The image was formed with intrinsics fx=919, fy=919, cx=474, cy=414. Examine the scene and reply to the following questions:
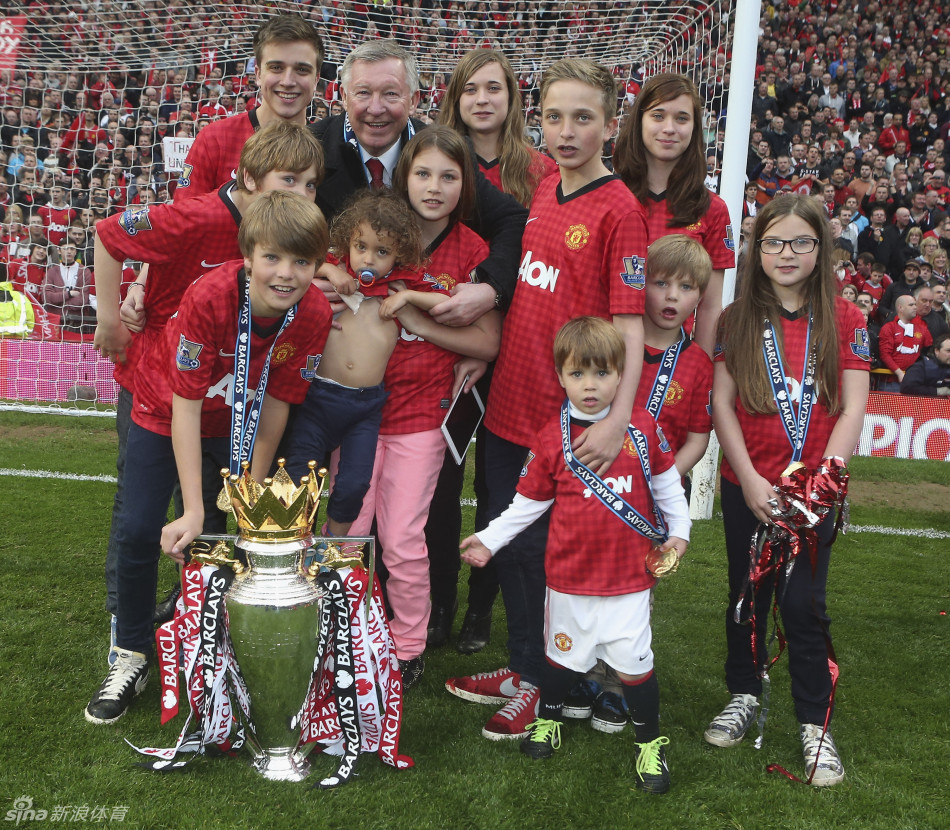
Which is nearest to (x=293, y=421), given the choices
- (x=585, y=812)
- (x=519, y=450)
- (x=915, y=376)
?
(x=519, y=450)

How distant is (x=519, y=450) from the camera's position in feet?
9.60

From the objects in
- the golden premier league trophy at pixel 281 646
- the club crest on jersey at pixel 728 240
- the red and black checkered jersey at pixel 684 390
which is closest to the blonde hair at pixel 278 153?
the golden premier league trophy at pixel 281 646

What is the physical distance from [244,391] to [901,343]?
27.4 feet

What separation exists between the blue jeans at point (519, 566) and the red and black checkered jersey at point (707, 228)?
84 cm

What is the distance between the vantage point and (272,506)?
91.9 inches

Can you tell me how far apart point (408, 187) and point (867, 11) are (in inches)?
689

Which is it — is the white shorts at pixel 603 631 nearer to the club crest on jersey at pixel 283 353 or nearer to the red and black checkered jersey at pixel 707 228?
the club crest on jersey at pixel 283 353

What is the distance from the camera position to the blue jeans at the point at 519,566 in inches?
110

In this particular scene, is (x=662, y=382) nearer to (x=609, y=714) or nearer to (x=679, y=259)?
(x=679, y=259)

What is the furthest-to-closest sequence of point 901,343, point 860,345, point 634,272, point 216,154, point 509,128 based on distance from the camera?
point 901,343 → point 509,128 → point 216,154 → point 860,345 → point 634,272

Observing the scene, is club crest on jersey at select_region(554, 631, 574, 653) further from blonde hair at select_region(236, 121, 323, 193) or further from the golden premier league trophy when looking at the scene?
blonde hair at select_region(236, 121, 323, 193)

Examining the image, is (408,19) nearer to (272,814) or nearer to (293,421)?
(293,421)

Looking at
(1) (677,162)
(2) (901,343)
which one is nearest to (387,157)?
(1) (677,162)

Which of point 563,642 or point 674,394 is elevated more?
point 674,394
